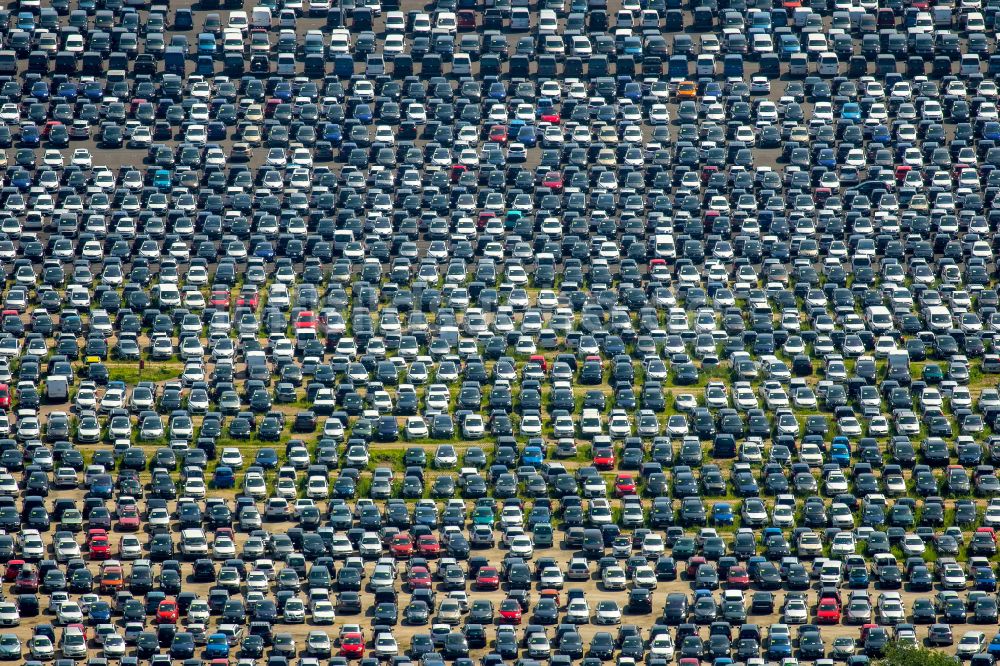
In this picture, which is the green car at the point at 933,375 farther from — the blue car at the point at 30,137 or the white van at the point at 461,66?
the blue car at the point at 30,137

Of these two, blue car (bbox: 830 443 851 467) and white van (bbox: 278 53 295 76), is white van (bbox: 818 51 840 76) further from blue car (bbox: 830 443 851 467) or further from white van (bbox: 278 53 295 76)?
blue car (bbox: 830 443 851 467)

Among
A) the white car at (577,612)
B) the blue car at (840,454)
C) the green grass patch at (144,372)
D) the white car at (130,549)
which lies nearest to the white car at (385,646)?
the white car at (577,612)

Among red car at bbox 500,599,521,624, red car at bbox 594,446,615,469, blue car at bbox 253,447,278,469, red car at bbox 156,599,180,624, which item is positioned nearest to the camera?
red car at bbox 156,599,180,624

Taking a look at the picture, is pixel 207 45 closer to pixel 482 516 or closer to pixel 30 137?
pixel 30 137

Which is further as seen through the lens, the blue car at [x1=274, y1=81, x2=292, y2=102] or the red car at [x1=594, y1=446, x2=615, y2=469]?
the blue car at [x1=274, y1=81, x2=292, y2=102]

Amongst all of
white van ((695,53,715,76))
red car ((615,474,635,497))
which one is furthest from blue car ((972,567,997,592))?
white van ((695,53,715,76))

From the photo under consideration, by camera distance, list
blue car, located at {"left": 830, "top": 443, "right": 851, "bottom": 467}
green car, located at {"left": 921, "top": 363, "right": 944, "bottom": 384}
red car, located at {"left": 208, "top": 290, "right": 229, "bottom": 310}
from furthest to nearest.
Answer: red car, located at {"left": 208, "top": 290, "right": 229, "bottom": 310}
green car, located at {"left": 921, "top": 363, "right": 944, "bottom": 384}
blue car, located at {"left": 830, "top": 443, "right": 851, "bottom": 467}

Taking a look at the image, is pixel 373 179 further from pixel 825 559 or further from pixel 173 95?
pixel 825 559

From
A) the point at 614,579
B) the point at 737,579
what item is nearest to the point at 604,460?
the point at 614,579
